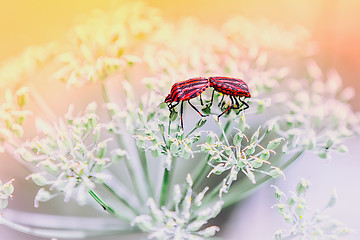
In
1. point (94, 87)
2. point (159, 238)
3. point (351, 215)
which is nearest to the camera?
point (159, 238)

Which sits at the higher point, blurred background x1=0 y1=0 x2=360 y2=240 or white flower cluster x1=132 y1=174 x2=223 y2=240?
blurred background x1=0 y1=0 x2=360 y2=240

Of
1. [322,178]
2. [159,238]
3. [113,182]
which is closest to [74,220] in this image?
[113,182]

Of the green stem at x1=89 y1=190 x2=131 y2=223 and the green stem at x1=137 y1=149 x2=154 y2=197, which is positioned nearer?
the green stem at x1=89 y1=190 x2=131 y2=223

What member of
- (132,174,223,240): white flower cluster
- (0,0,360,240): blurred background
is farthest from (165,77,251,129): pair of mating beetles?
(0,0,360,240): blurred background

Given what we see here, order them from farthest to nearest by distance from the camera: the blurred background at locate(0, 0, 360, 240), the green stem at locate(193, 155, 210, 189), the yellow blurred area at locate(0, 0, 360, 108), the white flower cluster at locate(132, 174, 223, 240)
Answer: the yellow blurred area at locate(0, 0, 360, 108)
the blurred background at locate(0, 0, 360, 240)
the green stem at locate(193, 155, 210, 189)
the white flower cluster at locate(132, 174, 223, 240)

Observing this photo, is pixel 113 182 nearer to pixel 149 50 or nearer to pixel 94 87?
pixel 149 50

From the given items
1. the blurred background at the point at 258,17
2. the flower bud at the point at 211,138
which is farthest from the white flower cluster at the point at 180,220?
the blurred background at the point at 258,17

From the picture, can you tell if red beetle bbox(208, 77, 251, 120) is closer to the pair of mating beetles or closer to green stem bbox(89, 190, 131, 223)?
the pair of mating beetles

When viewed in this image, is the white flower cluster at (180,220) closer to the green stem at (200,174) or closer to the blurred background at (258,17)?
the green stem at (200,174)
